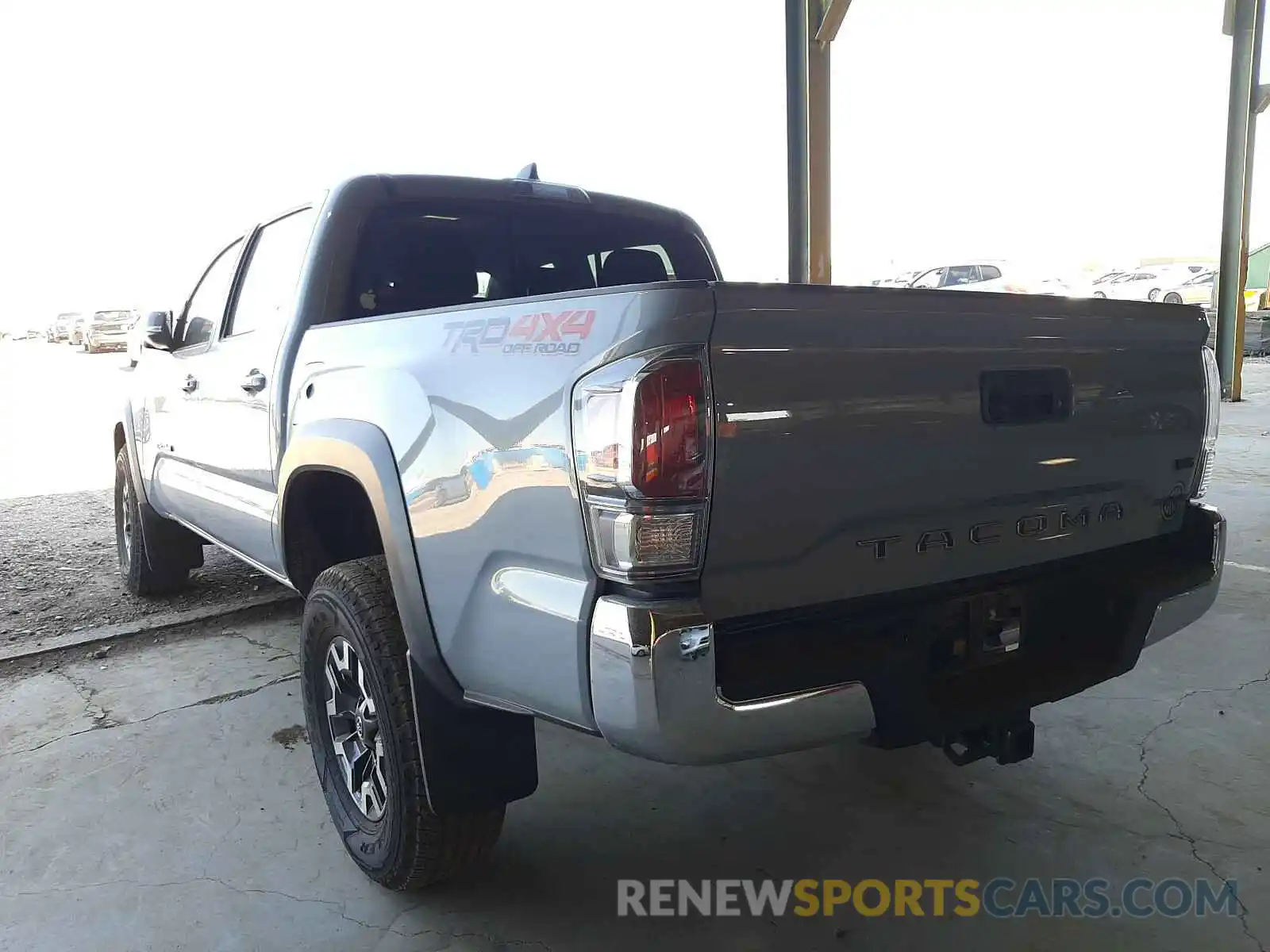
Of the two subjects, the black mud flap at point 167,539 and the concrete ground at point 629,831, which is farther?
the black mud flap at point 167,539

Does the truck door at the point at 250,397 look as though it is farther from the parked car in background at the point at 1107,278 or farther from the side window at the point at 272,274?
the parked car in background at the point at 1107,278

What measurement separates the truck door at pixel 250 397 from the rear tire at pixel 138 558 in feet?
3.81

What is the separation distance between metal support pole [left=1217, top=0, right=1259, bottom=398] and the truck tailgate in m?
10.6

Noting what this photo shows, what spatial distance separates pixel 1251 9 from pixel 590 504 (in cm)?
1226

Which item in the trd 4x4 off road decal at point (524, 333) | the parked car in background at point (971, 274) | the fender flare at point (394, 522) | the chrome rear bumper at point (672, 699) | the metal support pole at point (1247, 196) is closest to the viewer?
the chrome rear bumper at point (672, 699)

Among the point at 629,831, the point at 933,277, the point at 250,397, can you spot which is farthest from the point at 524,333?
the point at 933,277

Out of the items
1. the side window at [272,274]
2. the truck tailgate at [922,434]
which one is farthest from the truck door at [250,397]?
the truck tailgate at [922,434]

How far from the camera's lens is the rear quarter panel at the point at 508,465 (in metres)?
1.53

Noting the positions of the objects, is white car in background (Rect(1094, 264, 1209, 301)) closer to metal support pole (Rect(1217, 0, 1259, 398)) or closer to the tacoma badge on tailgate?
metal support pole (Rect(1217, 0, 1259, 398))

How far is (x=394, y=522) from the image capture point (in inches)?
77.4

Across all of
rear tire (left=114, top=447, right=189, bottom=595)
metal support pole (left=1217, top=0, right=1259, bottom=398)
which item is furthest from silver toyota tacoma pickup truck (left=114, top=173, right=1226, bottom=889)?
metal support pole (left=1217, top=0, right=1259, bottom=398)

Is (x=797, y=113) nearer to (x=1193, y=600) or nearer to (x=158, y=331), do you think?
(x=158, y=331)

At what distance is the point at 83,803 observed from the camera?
2652 millimetres

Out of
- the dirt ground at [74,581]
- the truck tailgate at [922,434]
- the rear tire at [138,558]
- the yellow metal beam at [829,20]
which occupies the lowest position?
the dirt ground at [74,581]
